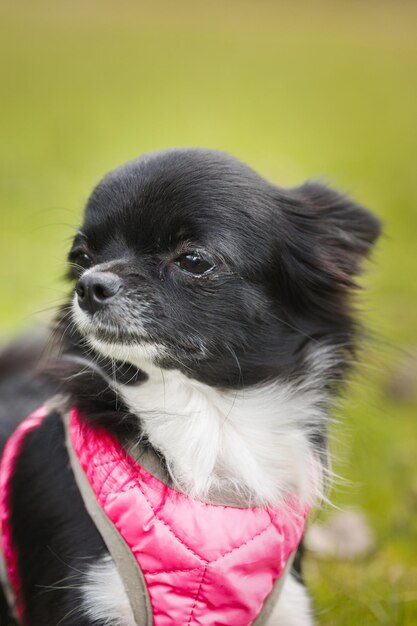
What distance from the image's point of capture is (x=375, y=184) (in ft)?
36.7

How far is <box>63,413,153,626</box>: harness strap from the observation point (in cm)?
276

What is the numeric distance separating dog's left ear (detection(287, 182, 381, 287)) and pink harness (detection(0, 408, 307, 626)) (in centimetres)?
88

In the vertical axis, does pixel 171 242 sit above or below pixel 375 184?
above

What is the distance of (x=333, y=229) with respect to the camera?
3252 mm

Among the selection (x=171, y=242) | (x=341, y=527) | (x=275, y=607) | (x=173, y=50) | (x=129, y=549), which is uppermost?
(x=171, y=242)

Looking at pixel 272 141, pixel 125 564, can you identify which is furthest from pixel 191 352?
pixel 272 141

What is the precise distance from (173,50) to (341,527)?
17.9 m

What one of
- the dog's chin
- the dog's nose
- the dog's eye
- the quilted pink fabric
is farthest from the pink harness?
the dog's eye

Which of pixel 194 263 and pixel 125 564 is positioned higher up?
pixel 194 263

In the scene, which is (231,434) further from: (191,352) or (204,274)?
(204,274)

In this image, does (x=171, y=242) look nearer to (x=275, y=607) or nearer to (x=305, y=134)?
(x=275, y=607)

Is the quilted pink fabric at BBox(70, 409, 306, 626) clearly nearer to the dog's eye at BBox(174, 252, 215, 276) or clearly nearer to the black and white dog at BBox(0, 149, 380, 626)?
the black and white dog at BBox(0, 149, 380, 626)

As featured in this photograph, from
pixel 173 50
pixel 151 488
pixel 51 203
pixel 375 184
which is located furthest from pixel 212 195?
pixel 173 50

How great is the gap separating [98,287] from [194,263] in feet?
1.03
